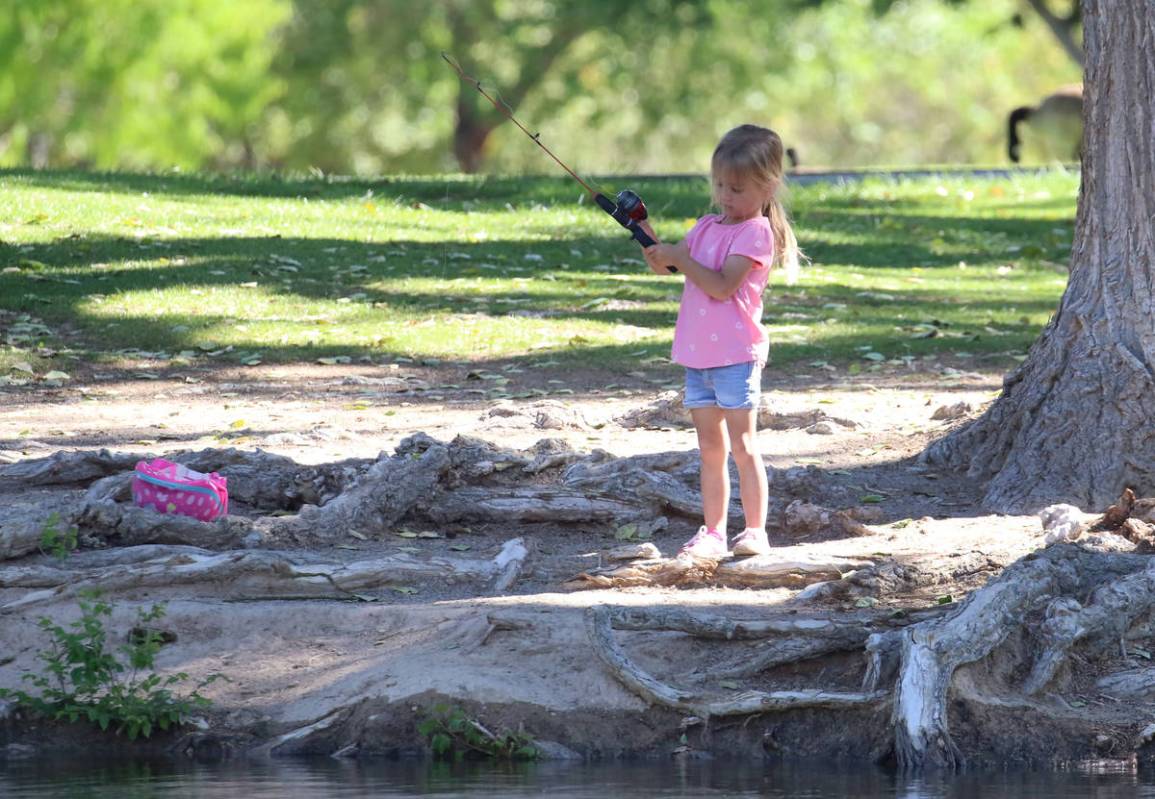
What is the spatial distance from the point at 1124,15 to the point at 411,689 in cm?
395

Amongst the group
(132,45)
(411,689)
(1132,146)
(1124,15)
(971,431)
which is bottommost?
(411,689)

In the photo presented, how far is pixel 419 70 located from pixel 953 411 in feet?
101

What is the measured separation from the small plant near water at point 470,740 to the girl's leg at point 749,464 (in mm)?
1477

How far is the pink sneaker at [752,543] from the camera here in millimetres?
6730

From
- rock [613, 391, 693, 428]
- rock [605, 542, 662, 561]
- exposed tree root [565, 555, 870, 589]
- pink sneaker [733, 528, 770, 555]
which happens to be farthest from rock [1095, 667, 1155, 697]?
rock [613, 391, 693, 428]

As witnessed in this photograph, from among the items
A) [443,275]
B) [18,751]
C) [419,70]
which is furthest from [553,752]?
[419,70]

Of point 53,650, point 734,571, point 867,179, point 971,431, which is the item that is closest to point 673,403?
point 971,431

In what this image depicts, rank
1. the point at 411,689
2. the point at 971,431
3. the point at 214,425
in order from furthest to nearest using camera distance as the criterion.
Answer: the point at 214,425, the point at 971,431, the point at 411,689

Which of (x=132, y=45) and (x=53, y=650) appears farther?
(x=132, y=45)

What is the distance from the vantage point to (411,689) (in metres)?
5.74

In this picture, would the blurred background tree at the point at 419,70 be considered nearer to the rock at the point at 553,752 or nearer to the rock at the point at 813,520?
the rock at the point at 813,520

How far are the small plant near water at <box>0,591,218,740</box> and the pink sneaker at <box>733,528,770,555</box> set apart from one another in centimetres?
198

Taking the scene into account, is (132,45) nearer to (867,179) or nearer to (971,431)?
(867,179)

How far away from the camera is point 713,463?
6754mm
